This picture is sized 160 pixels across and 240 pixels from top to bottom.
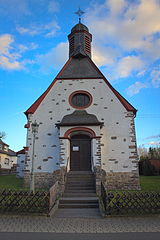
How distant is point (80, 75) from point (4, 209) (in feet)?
43.0

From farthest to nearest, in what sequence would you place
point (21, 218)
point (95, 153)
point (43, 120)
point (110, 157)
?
point (43, 120)
point (110, 157)
point (95, 153)
point (21, 218)

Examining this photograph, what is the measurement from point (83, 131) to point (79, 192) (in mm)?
5153

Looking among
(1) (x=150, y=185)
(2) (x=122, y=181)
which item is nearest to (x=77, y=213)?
(2) (x=122, y=181)

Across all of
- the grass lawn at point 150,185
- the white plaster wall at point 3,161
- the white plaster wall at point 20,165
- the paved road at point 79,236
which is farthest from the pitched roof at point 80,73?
the white plaster wall at point 3,161

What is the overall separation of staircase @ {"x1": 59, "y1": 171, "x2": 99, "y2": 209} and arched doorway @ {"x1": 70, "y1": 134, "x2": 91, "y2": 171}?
144 cm

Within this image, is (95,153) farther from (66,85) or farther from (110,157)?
(66,85)

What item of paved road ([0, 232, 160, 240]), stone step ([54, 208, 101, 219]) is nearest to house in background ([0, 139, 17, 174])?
stone step ([54, 208, 101, 219])

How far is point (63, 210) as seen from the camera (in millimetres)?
9445

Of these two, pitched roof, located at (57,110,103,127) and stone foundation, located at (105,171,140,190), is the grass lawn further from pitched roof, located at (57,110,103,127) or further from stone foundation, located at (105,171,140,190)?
pitched roof, located at (57,110,103,127)

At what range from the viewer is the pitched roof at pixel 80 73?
57.5 ft

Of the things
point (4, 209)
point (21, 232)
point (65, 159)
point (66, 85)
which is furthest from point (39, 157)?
point (21, 232)

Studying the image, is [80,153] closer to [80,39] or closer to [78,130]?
[78,130]

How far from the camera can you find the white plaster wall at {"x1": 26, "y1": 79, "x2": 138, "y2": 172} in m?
16.2

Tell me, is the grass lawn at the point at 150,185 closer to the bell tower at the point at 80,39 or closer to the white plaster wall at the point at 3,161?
the bell tower at the point at 80,39
